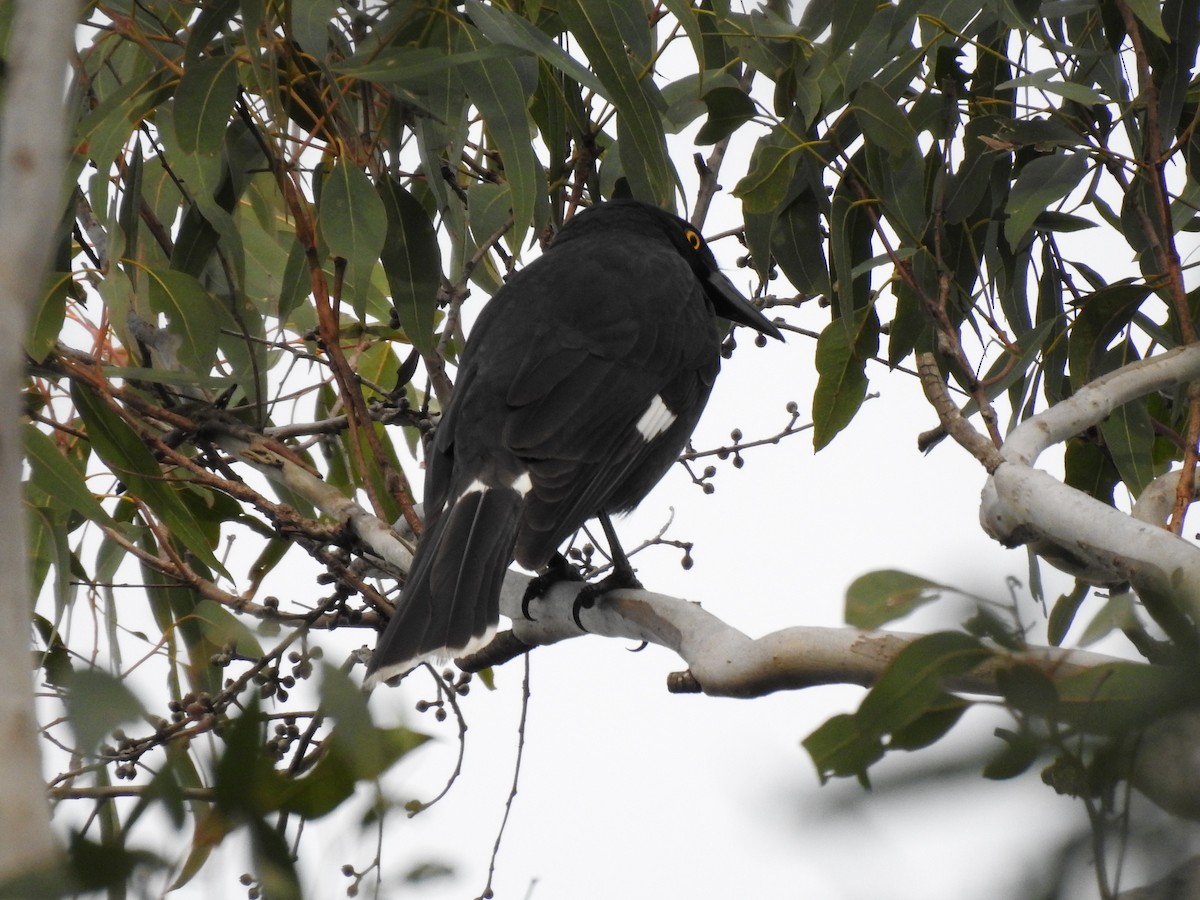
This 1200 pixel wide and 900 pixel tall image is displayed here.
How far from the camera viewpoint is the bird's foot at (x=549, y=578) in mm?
2064

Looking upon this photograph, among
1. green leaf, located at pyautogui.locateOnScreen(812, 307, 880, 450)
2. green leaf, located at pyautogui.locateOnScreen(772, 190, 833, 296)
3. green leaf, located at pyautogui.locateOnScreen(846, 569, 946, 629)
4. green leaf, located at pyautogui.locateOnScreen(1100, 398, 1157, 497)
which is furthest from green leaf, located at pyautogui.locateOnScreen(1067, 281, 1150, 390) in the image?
green leaf, located at pyautogui.locateOnScreen(846, 569, 946, 629)

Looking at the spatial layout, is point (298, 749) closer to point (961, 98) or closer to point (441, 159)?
point (441, 159)

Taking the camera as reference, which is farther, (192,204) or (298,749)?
(192,204)

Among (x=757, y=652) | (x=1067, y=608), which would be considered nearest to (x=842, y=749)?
(x=757, y=652)

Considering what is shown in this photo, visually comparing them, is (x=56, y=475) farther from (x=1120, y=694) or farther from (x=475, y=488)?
(x=1120, y=694)

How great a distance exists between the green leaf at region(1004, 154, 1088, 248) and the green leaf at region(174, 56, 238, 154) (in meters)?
1.12

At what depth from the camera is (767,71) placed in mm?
2039

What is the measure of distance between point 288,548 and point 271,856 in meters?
1.75

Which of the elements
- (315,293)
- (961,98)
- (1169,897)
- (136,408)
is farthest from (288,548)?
(1169,897)

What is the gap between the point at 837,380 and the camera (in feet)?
6.96

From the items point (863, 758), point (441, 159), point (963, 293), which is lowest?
point (863, 758)

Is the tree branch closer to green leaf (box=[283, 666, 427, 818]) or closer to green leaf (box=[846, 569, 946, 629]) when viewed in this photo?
green leaf (box=[846, 569, 946, 629])

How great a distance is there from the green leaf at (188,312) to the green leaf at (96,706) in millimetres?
1355

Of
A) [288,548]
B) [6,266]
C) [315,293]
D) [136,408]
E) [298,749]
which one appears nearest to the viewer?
[6,266]
